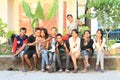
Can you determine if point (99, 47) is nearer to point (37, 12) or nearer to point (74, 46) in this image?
point (74, 46)

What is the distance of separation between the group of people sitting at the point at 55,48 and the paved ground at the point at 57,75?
0.83 feet

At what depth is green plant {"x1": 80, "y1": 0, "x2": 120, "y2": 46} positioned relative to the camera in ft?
38.4

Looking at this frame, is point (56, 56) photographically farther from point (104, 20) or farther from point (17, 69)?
point (104, 20)

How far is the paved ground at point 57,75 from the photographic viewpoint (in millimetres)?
10312

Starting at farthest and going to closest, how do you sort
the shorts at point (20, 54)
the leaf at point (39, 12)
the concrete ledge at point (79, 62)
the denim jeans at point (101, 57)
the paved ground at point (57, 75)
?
the leaf at point (39, 12), the concrete ledge at point (79, 62), the shorts at point (20, 54), the denim jeans at point (101, 57), the paved ground at point (57, 75)

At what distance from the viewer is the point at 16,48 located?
11461mm

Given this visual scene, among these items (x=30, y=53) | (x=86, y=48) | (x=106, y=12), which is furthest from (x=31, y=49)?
(x=106, y=12)

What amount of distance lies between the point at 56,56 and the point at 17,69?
1.43 m

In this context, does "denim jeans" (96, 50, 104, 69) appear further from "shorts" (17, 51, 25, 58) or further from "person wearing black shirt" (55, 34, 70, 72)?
"shorts" (17, 51, 25, 58)

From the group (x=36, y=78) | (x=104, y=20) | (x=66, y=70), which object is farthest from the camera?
(x=104, y=20)

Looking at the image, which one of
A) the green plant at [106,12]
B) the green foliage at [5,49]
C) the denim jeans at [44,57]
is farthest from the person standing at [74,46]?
the green foliage at [5,49]

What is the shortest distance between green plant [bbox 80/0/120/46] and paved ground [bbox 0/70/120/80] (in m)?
1.86

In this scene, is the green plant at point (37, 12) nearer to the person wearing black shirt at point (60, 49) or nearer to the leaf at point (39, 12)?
the leaf at point (39, 12)

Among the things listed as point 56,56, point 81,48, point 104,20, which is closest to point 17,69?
point 56,56
